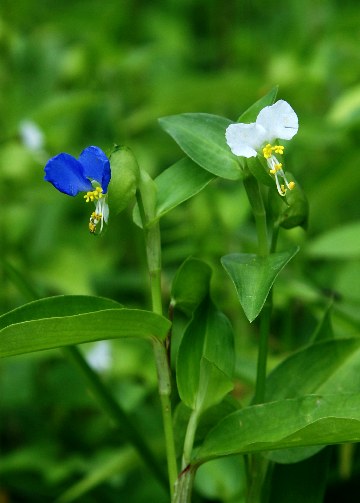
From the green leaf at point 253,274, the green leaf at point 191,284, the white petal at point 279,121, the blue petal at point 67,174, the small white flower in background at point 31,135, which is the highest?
the white petal at point 279,121

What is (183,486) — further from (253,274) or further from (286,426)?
(253,274)

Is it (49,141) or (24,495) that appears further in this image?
(49,141)

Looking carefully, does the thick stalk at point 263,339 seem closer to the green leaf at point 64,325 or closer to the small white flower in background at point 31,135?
the green leaf at point 64,325

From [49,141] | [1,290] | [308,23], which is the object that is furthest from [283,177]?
[308,23]

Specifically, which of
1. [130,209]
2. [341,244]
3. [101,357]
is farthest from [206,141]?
[130,209]

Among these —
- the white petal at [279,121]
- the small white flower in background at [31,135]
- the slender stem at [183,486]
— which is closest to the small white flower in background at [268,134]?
the white petal at [279,121]

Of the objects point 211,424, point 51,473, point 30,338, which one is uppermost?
point 30,338

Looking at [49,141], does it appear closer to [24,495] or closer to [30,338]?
[24,495]
